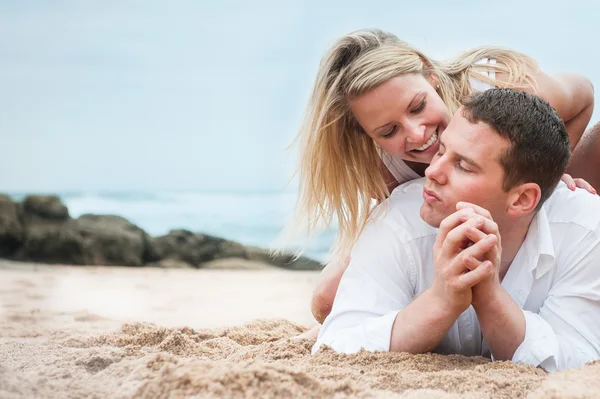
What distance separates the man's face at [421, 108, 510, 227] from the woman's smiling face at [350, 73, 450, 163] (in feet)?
1.49

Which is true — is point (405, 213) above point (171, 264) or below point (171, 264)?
above

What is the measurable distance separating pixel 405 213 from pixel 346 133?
0.72 m

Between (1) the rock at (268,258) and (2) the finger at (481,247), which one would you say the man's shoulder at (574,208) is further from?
(1) the rock at (268,258)

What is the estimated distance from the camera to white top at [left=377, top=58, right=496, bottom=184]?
3.75 metres

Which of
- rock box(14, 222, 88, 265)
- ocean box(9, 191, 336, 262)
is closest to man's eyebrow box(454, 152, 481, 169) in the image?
rock box(14, 222, 88, 265)

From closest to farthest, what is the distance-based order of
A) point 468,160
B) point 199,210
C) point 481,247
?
point 481,247
point 468,160
point 199,210

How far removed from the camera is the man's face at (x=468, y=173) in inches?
110

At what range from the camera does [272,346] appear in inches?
129

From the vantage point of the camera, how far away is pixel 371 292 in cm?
298

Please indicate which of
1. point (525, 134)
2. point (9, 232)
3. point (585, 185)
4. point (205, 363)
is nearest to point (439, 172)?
point (525, 134)

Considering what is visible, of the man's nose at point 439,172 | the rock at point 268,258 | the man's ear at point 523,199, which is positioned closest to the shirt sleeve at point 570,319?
the man's ear at point 523,199

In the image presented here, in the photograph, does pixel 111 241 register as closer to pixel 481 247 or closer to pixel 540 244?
pixel 540 244

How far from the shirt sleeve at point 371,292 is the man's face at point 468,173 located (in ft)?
0.91


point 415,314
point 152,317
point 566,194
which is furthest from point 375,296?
point 152,317
